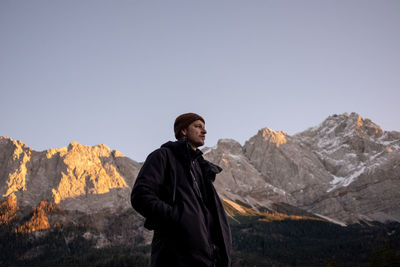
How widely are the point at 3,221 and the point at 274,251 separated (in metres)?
161

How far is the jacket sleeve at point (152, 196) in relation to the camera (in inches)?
167

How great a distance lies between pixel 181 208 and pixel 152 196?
0.42m

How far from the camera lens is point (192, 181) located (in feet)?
16.3

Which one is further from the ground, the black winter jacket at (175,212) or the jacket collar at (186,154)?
the jacket collar at (186,154)

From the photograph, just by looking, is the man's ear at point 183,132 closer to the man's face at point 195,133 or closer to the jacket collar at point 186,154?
the man's face at point 195,133

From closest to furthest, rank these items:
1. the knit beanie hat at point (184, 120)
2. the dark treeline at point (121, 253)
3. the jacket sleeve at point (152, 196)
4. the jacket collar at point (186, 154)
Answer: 1. the jacket sleeve at point (152, 196)
2. the jacket collar at point (186, 154)
3. the knit beanie hat at point (184, 120)
4. the dark treeline at point (121, 253)

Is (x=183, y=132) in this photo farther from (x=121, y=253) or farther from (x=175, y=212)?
(x=121, y=253)

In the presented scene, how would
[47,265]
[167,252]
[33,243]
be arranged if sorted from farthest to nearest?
[33,243] → [47,265] → [167,252]

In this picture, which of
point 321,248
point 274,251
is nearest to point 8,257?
point 274,251

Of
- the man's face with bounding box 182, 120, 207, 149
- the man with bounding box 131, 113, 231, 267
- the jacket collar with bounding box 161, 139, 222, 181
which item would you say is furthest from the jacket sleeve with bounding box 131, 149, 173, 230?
the man's face with bounding box 182, 120, 207, 149

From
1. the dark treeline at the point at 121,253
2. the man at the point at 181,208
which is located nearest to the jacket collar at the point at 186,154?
the man at the point at 181,208

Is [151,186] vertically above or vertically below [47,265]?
above

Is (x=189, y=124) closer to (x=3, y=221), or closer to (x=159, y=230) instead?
(x=159, y=230)

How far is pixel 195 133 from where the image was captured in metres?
5.73
